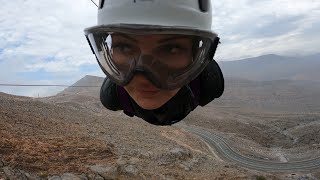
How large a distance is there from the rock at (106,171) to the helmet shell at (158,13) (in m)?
16.7

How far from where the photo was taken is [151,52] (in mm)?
2508

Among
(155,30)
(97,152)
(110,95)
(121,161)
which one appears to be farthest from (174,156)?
(155,30)

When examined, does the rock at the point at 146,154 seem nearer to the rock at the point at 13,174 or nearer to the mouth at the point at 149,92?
the rock at the point at 13,174

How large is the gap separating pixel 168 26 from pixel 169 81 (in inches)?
14.4

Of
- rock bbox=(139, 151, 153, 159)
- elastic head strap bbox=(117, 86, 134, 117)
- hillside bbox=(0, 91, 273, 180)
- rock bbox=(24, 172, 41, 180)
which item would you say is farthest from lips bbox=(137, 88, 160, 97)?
rock bbox=(139, 151, 153, 159)

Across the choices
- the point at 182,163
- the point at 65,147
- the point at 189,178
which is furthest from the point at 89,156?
the point at 182,163

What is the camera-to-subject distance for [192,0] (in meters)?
2.62

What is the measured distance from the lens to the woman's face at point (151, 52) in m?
2.49

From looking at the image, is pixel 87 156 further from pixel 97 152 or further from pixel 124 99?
pixel 124 99

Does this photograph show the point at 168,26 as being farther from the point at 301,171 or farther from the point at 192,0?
the point at 301,171

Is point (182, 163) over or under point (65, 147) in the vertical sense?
under

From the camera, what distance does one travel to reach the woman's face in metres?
2.49

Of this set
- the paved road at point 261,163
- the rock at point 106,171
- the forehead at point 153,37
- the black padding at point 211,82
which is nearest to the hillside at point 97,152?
the rock at point 106,171

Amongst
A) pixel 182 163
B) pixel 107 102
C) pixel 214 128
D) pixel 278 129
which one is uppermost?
pixel 107 102
